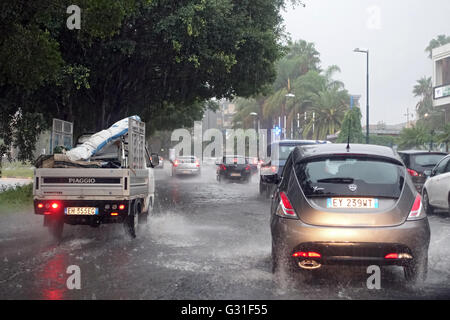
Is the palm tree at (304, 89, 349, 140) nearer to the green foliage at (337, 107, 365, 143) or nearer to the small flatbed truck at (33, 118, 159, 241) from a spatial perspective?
the green foliage at (337, 107, 365, 143)

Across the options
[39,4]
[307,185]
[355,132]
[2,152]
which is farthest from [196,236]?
[355,132]

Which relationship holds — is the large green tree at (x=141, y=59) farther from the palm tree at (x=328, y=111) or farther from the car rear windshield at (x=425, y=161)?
the palm tree at (x=328, y=111)

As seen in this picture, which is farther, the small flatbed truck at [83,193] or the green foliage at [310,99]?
the green foliage at [310,99]

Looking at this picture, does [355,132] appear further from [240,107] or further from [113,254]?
[113,254]

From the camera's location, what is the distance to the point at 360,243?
5.98 metres

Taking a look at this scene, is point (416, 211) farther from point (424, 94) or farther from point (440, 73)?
point (424, 94)

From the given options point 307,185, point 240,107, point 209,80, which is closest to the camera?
point 307,185

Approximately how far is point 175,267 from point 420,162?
1231 cm

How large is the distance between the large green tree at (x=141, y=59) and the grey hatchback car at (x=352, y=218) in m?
7.06

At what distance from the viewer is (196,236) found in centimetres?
1023

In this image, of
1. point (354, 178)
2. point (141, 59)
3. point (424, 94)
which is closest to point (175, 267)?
point (354, 178)

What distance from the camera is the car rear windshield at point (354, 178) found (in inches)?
246

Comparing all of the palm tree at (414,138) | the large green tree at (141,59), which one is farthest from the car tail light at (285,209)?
the palm tree at (414,138)
